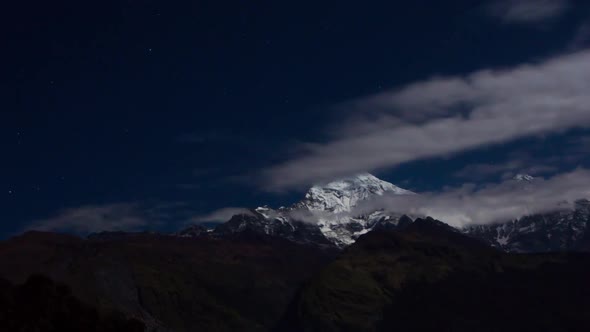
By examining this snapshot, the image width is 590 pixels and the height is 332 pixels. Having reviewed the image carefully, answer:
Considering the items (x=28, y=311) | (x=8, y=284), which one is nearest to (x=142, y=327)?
(x=28, y=311)

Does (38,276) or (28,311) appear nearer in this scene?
(28,311)

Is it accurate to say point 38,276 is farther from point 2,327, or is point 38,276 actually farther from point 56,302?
point 2,327

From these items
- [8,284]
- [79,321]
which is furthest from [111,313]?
[8,284]

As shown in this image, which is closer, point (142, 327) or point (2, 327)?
point (2, 327)

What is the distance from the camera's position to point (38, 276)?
118688 mm

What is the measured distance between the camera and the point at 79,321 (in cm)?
11212

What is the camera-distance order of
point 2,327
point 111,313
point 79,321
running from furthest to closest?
point 111,313
point 79,321
point 2,327

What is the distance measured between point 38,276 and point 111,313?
535 inches

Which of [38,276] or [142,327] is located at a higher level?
[38,276]

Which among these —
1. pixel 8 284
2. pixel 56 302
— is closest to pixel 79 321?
pixel 56 302

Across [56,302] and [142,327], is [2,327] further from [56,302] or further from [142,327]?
[142,327]

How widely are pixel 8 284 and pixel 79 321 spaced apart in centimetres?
1742

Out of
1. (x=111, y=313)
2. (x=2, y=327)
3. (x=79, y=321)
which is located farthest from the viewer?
(x=111, y=313)

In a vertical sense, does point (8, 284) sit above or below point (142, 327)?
above
